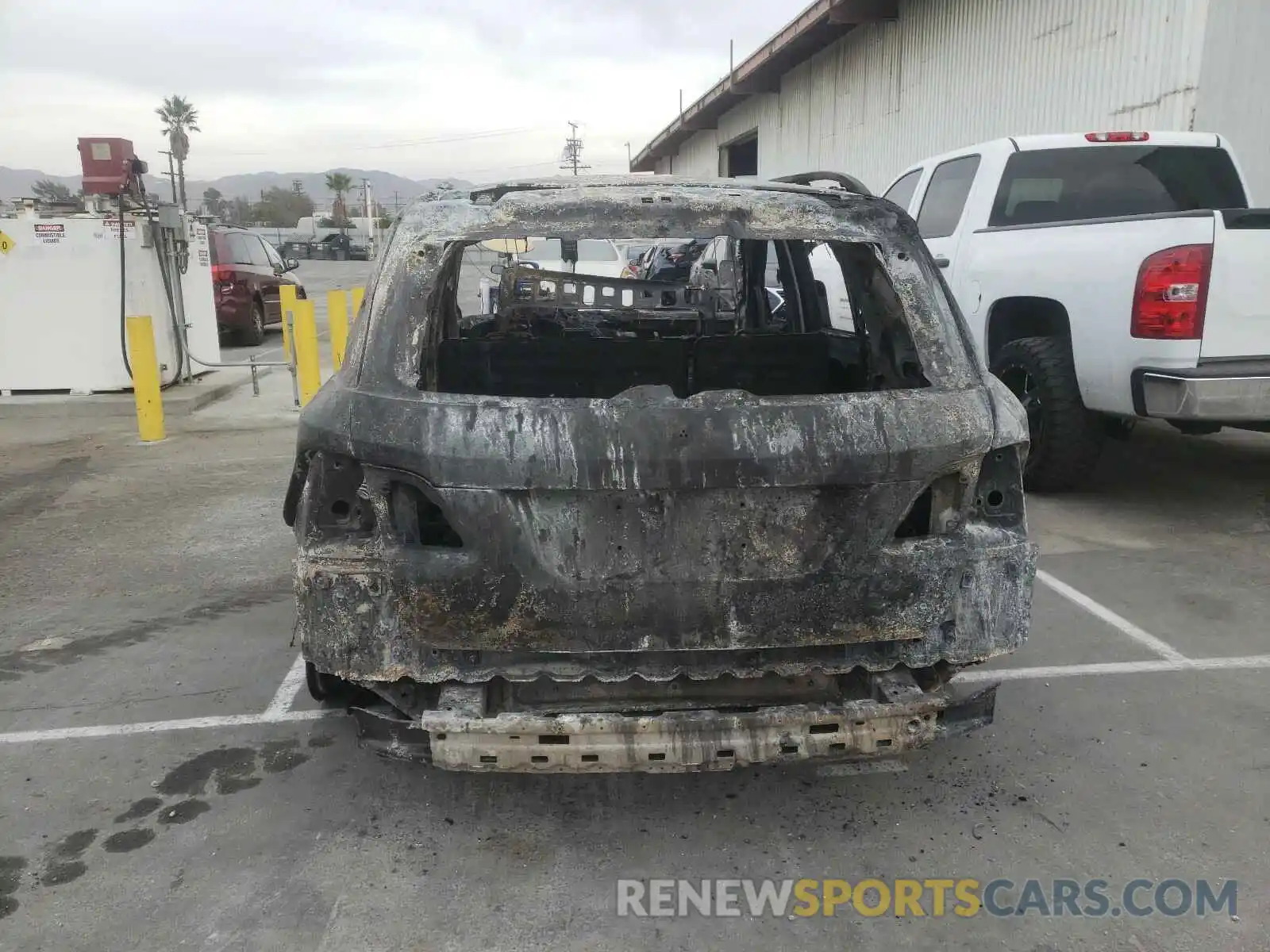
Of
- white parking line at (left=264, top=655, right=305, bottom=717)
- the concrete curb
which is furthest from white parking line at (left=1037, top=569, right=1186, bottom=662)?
the concrete curb

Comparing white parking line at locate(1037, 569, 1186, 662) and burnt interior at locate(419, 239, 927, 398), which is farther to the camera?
white parking line at locate(1037, 569, 1186, 662)

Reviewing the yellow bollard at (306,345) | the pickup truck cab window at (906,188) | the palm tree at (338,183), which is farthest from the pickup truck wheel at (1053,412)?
the palm tree at (338,183)

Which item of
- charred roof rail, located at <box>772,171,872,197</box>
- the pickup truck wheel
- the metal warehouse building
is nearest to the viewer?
charred roof rail, located at <box>772,171,872,197</box>

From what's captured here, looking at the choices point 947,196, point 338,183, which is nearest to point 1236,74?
point 947,196

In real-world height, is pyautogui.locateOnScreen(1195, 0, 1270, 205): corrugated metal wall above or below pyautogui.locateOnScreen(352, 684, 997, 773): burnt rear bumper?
above

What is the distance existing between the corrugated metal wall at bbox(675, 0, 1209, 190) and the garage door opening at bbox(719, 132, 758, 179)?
6.60 metres

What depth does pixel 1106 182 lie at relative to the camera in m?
6.54

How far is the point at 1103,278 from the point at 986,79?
8793 millimetres

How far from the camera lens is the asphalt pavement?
2436mm

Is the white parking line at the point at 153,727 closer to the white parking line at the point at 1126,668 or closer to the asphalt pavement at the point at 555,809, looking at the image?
the asphalt pavement at the point at 555,809

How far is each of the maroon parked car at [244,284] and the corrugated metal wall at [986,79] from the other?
1027cm

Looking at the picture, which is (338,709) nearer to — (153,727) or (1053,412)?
(153,727)

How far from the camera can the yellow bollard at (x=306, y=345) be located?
9312 millimetres

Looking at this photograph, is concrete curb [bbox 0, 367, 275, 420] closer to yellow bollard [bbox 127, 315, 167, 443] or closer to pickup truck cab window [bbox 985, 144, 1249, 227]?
yellow bollard [bbox 127, 315, 167, 443]
